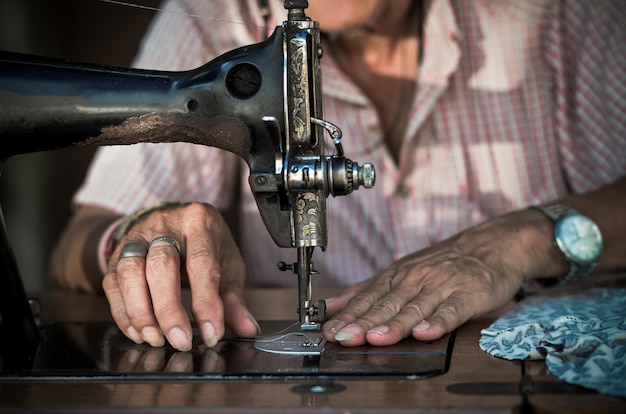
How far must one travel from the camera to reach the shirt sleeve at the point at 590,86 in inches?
87.8

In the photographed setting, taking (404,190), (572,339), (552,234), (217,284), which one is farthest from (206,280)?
(404,190)

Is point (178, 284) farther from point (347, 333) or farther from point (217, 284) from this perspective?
point (347, 333)

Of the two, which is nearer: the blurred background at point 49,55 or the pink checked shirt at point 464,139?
the pink checked shirt at point 464,139

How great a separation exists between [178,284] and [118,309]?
0.37 feet

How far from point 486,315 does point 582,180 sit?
0.92m

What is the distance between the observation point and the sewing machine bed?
114cm

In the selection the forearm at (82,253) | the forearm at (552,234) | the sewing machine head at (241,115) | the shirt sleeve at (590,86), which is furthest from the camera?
the shirt sleeve at (590,86)

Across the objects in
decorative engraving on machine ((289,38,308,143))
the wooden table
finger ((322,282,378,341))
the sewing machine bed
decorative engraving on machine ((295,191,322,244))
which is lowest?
the wooden table

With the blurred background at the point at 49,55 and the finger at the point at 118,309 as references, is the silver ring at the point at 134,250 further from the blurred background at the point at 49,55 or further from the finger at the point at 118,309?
the blurred background at the point at 49,55

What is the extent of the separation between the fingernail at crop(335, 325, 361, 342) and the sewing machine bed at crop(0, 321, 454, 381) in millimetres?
16

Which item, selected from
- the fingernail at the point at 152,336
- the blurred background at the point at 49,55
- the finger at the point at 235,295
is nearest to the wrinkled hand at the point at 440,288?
the finger at the point at 235,295

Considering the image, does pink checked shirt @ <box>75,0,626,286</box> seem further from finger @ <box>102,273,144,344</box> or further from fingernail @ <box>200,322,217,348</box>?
fingernail @ <box>200,322,217,348</box>

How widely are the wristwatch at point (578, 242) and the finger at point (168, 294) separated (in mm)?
756

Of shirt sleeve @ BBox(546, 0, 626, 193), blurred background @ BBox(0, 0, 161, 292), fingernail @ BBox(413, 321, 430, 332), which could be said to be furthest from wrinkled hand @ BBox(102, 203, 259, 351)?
blurred background @ BBox(0, 0, 161, 292)
